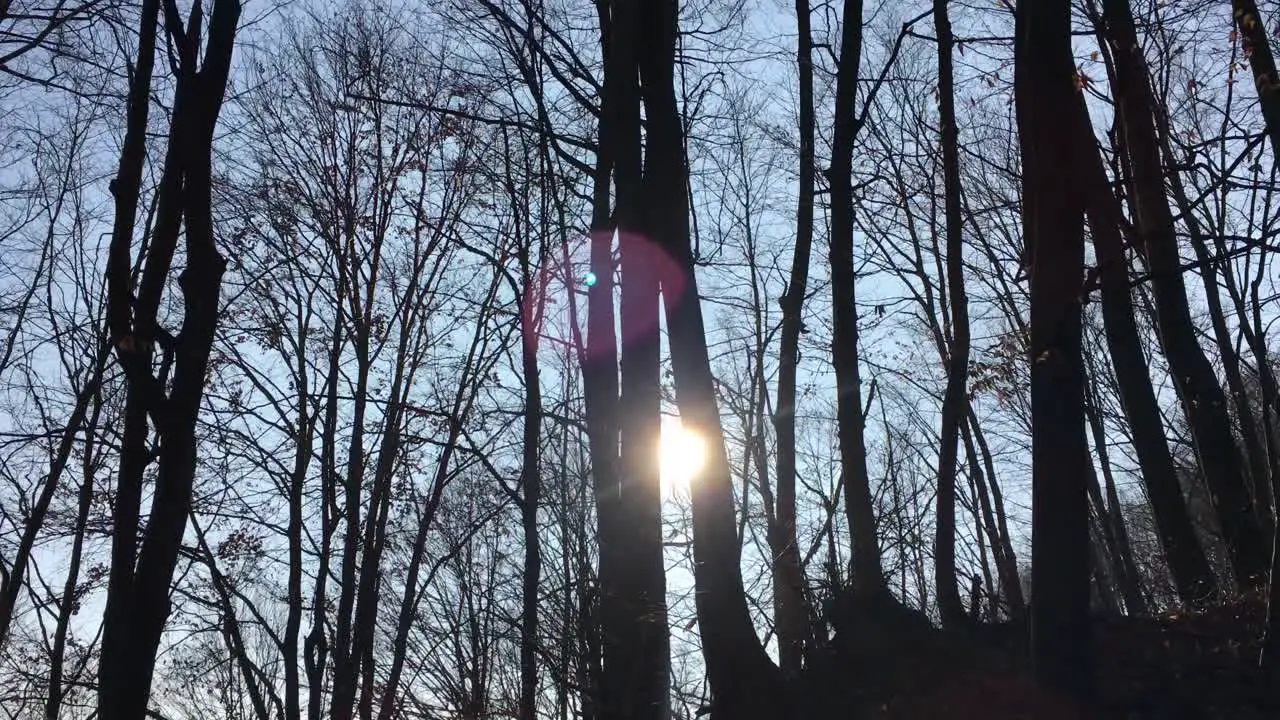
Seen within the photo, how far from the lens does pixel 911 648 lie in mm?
5383

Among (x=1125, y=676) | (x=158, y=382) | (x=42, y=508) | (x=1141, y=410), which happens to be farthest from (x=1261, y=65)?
(x=42, y=508)

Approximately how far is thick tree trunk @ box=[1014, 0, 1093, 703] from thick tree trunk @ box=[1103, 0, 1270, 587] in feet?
9.99

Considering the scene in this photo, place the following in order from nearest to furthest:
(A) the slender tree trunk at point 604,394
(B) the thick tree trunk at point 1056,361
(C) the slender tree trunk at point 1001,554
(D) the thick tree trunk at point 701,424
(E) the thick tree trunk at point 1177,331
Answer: (B) the thick tree trunk at point 1056,361, (D) the thick tree trunk at point 701,424, (A) the slender tree trunk at point 604,394, (E) the thick tree trunk at point 1177,331, (C) the slender tree trunk at point 1001,554

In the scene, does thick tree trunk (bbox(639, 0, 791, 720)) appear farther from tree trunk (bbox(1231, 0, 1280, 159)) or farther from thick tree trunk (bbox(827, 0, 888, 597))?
tree trunk (bbox(1231, 0, 1280, 159))

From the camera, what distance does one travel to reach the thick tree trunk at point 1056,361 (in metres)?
4.25

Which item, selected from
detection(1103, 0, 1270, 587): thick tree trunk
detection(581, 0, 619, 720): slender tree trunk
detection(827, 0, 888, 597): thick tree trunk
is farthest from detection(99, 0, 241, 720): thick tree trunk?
detection(1103, 0, 1270, 587): thick tree trunk

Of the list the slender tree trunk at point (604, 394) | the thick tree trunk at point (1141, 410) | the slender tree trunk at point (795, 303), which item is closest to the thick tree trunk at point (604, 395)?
the slender tree trunk at point (604, 394)

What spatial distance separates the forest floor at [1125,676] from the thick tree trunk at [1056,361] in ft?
1.03

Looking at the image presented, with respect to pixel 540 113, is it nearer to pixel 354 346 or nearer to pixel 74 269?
pixel 354 346

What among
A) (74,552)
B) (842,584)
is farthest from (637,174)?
(74,552)

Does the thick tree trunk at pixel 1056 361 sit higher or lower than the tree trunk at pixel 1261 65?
lower

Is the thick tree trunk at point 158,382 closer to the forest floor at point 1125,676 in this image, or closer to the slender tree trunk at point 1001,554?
the forest floor at point 1125,676

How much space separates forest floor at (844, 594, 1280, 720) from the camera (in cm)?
438

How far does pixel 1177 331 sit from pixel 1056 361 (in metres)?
4.50
